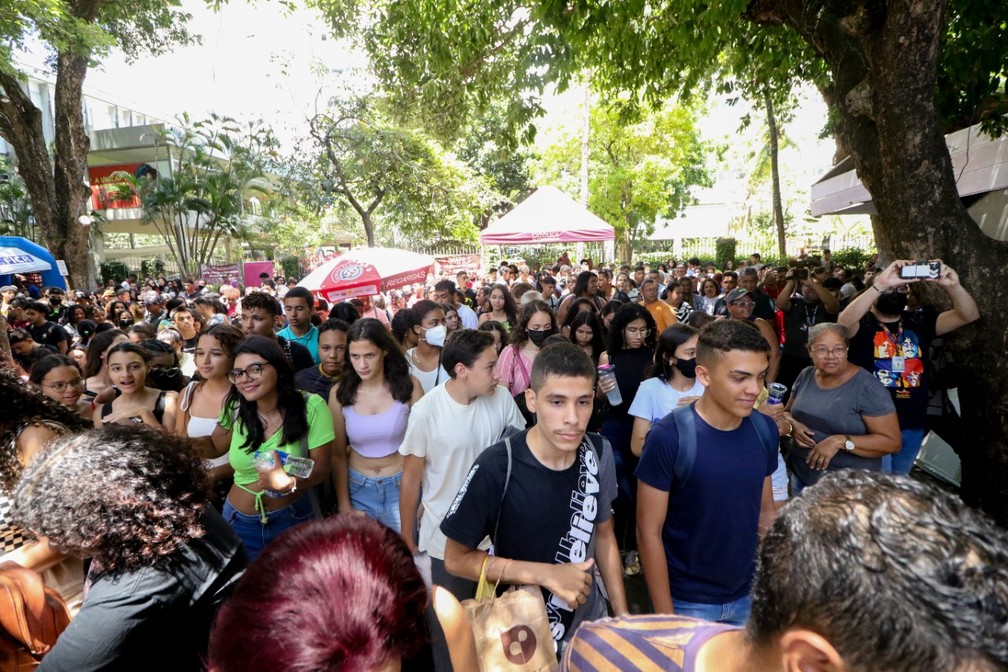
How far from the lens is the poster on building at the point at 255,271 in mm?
22281

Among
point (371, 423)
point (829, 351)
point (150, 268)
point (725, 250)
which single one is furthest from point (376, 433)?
point (150, 268)

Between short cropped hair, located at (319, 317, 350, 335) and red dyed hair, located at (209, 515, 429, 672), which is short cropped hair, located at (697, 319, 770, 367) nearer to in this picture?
red dyed hair, located at (209, 515, 429, 672)

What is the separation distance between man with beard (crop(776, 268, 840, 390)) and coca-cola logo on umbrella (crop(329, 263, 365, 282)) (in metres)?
5.10

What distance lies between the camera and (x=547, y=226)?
36.4 ft

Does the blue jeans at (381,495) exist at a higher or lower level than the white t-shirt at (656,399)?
lower

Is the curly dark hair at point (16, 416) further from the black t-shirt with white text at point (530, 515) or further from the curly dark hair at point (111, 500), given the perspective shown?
the black t-shirt with white text at point (530, 515)

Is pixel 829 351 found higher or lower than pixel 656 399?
higher

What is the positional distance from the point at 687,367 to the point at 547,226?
785cm

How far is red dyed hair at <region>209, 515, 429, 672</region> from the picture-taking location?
1048mm

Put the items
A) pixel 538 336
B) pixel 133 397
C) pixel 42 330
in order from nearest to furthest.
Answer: pixel 133 397, pixel 538 336, pixel 42 330

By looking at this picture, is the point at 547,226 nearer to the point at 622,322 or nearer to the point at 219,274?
the point at 622,322

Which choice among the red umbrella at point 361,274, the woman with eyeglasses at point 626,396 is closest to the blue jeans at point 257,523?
the woman with eyeglasses at point 626,396

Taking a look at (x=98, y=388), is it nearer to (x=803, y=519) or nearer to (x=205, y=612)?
(x=205, y=612)

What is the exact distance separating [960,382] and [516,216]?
27.9 feet
